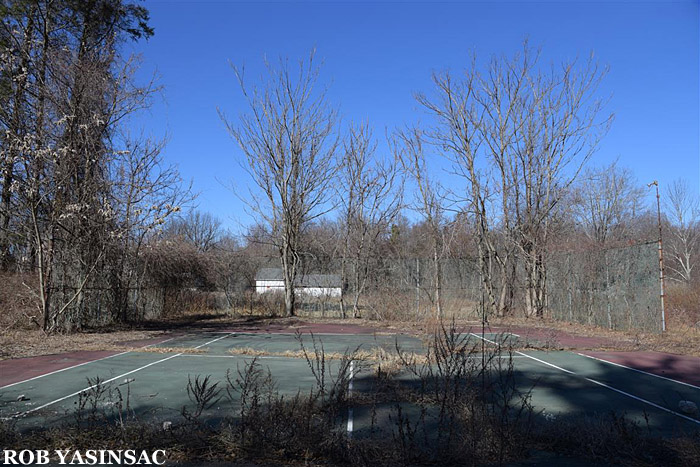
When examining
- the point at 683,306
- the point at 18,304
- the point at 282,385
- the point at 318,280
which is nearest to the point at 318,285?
the point at 318,280

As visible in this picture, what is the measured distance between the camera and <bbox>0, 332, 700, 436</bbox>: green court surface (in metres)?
6.67

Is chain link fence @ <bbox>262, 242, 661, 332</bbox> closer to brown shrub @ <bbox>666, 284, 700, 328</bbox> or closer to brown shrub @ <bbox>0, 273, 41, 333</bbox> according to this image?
brown shrub @ <bbox>666, 284, 700, 328</bbox>

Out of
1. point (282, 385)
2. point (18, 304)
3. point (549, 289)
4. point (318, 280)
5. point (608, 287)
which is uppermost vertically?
point (318, 280)

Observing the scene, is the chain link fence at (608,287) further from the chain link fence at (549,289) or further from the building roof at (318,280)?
the building roof at (318,280)

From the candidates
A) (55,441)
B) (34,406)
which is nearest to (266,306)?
(34,406)

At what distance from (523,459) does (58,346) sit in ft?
41.0

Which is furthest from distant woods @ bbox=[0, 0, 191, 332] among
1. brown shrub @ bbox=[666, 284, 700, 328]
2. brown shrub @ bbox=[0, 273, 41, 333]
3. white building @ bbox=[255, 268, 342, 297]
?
brown shrub @ bbox=[666, 284, 700, 328]

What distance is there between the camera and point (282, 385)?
860 centimetres

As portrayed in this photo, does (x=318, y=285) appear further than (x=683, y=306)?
Yes

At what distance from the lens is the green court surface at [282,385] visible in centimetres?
667

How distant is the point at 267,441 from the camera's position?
4.90m

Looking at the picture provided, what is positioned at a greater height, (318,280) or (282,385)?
(318,280)

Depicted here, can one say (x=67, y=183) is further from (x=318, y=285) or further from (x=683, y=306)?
(x=683, y=306)

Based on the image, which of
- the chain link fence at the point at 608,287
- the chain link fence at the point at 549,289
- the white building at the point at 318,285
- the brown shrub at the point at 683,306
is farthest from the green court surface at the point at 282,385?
the white building at the point at 318,285
